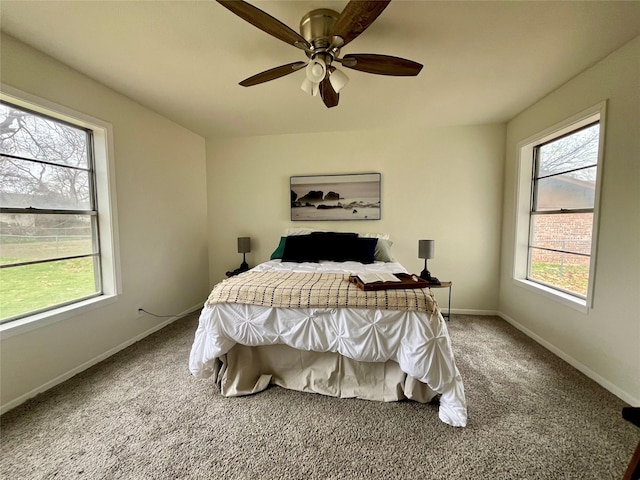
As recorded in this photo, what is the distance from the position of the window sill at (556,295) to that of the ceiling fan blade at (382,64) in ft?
7.45

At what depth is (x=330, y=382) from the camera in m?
1.75

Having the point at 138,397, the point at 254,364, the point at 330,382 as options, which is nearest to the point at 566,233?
the point at 330,382

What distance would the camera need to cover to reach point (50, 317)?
1834 millimetres

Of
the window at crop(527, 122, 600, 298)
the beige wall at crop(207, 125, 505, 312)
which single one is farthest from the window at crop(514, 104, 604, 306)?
the beige wall at crop(207, 125, 505, 312)

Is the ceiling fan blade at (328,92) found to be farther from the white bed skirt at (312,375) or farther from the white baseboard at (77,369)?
the white baseboard at (77,369)

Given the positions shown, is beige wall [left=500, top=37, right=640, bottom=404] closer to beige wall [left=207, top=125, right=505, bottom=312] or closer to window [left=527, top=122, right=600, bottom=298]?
window [left=527, top=122, right=600, bottom=298]

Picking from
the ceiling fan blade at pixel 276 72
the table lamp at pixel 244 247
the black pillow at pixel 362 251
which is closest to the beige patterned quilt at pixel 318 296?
the black pillow at pixel 362 251

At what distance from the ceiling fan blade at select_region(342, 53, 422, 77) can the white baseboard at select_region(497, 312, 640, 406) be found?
8.41 feet

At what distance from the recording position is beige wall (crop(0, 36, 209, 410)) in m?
1.72

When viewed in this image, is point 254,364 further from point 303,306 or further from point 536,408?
point 536,408

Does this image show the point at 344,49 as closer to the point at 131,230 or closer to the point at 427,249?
the point at 427,249

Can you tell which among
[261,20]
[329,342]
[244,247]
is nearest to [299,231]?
[244,247]

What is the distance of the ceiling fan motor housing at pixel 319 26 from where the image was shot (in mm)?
1402

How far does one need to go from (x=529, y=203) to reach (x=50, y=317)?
4583mm
